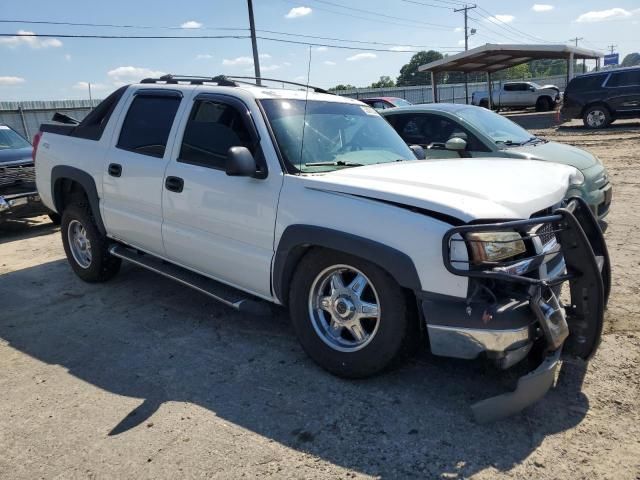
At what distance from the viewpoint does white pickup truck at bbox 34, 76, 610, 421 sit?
2.80m

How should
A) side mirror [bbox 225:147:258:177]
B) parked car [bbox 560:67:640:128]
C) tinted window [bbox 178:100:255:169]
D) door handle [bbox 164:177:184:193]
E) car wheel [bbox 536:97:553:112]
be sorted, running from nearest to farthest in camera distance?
1. side mirror [bbox 225:147:258:177]
2. tinted window [bbox 178:100:255:169]
3. door handle [bbox 164:177:184:193]
4. parked car [bbox 560:67:640:128]
5. car wheel [bbox 536:97:553:112]

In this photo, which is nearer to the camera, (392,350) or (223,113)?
(392,350)

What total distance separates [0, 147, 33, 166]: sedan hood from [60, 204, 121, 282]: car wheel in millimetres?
3619

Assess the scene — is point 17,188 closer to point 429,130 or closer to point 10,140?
point 10,140

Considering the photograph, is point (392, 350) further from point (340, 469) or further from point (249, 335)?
point (249, 335)

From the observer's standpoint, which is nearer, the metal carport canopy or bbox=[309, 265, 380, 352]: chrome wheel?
bbox=[309, 265, 380, 352]: chrome wheel

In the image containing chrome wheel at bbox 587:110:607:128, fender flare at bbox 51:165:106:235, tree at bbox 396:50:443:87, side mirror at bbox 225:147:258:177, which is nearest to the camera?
side mirror at bbox 225:147:258:177

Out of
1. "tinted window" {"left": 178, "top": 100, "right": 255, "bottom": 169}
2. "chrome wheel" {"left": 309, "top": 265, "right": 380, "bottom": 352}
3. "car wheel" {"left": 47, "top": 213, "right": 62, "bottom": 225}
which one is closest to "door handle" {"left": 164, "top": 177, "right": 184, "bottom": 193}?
"tinted window" {"left": 178, "top": 100, "right": 255, "bottom": 169}

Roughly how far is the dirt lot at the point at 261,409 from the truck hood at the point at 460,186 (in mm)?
1129

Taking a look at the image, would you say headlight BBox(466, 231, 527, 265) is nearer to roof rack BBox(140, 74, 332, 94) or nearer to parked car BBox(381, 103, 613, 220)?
roof rack BBox(140, 74, 332, 94)

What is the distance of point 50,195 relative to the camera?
566 cm

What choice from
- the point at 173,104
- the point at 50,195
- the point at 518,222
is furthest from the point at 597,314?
the point at 50,195

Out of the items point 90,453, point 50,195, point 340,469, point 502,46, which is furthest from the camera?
point 502,46

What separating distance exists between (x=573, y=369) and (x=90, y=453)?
290 cm
